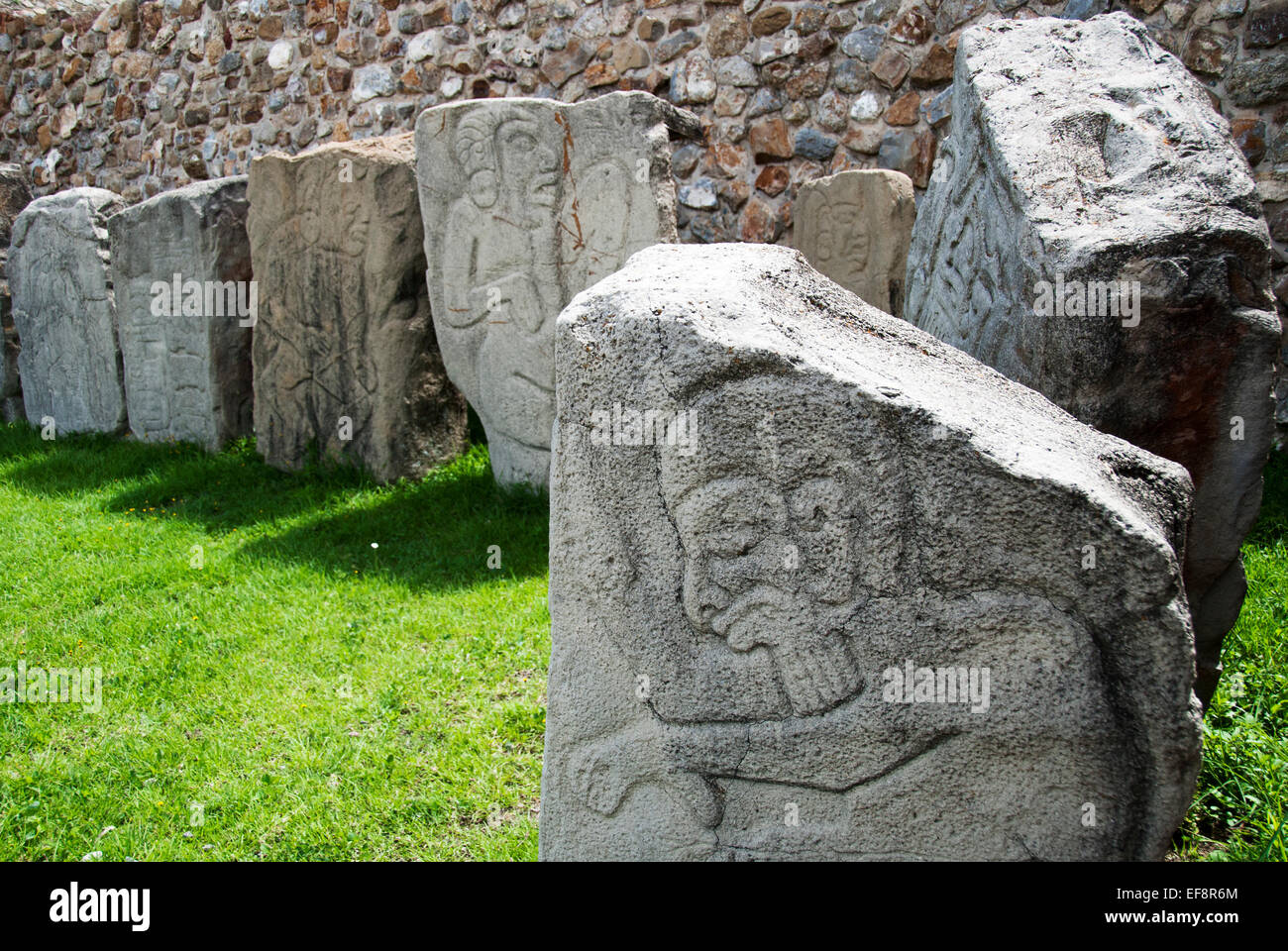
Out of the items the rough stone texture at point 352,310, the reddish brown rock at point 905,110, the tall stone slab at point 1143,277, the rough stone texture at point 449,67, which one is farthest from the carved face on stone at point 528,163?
the reddish brown rock at point 905,110

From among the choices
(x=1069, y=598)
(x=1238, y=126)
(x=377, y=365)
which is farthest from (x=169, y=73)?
(x=1069, y=598)

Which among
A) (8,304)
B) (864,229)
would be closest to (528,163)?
(864,229)

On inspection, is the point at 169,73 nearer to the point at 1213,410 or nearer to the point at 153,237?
the point at 153,237

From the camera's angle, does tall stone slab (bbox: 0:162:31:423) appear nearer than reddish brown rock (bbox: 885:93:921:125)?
No

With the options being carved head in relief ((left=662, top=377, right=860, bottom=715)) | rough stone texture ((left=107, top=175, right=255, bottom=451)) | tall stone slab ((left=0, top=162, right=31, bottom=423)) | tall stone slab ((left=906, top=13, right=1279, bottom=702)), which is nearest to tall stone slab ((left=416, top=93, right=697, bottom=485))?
rough stone texture ((left=107, top=175, right=255, bottom=451))

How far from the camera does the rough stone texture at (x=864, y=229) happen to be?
5.46 m

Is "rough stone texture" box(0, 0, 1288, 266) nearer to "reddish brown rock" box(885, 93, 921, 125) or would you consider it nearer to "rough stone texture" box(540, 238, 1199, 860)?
"reddish brown rock" box(885, 93, 921, 125)

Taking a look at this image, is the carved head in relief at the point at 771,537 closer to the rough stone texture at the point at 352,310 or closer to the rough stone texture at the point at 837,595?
the rough stone texture at the point at 837,595

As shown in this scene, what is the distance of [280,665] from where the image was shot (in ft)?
10.4

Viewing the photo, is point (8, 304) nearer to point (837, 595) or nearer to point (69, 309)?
point (69, 309)

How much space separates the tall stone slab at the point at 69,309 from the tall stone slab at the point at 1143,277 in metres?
5.25

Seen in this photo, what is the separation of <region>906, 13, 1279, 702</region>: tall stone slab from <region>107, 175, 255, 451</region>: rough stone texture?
4.13 meters

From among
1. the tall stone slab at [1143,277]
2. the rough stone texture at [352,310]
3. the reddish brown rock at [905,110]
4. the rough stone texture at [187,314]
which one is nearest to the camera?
the tall stone slab at [1143,277]

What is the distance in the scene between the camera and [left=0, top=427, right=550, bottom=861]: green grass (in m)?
2.39
